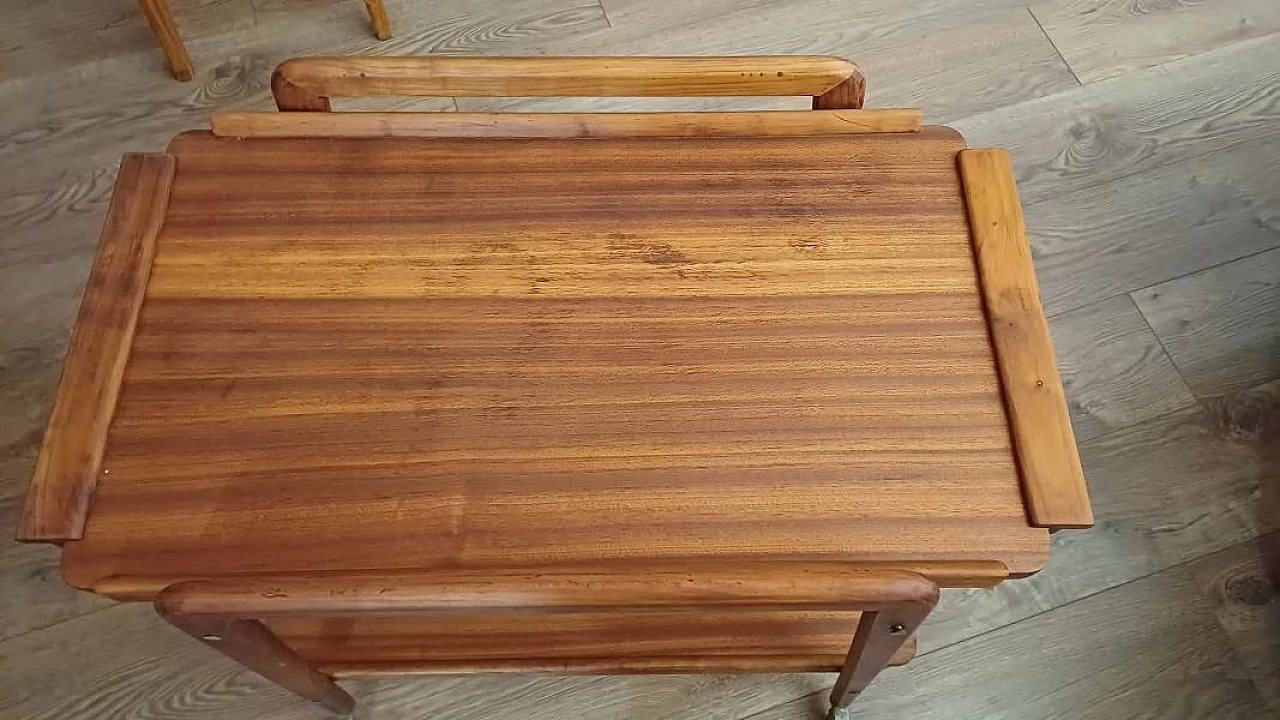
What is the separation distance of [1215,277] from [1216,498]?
1.09ft

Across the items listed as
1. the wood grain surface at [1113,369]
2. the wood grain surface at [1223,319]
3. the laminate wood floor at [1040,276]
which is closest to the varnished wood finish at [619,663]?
the laminate wood floor at [1040,276]

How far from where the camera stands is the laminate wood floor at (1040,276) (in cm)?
113

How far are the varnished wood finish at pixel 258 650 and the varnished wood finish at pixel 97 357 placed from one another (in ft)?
0.41

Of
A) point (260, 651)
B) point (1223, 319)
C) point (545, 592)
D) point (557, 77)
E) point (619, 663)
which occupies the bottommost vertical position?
point (1223, 319)

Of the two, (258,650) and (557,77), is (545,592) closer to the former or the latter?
(258,650)

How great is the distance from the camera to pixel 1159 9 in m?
1.63

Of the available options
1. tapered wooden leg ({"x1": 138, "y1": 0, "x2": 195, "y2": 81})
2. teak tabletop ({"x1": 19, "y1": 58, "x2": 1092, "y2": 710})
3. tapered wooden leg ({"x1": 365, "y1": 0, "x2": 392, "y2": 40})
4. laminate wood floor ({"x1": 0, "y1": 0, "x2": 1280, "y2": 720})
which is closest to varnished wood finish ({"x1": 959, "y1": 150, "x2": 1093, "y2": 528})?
teak tabletop ({"x1": 19, "y1": 58, "x2": 1092, "y2": 710})

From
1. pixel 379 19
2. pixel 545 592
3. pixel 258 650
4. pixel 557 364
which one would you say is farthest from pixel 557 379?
pixel 379 19

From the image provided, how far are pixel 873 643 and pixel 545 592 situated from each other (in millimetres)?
297

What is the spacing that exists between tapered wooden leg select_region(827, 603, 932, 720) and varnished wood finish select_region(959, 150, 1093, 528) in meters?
0.12

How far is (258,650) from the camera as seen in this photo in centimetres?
78

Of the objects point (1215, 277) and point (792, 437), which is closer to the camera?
point (792, 437)

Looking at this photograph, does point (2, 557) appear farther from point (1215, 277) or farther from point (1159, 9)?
point (1159, 9)

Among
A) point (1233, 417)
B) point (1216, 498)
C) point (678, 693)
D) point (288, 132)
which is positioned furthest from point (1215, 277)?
point (288, 132)
